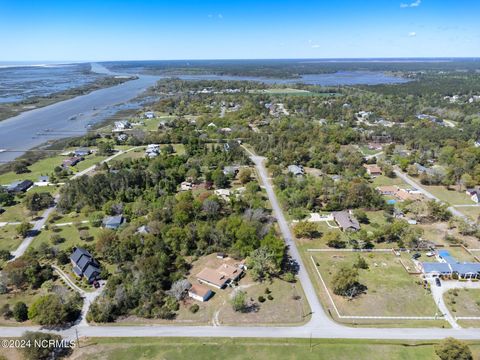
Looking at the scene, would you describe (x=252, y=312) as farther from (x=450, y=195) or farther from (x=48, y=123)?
(x=48, y=123)

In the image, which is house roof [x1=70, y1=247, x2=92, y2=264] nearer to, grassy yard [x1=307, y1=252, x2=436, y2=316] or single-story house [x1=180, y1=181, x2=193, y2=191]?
single-story house [x1=180, y1=181, x2=193, y2=191]

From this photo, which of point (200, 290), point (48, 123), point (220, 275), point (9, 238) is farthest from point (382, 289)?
point (48, 123)

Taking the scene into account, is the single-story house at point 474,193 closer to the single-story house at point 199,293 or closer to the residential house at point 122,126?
the single-story house at point 199,293

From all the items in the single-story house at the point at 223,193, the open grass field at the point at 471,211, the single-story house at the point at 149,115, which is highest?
the single-story house at the point at 149,115

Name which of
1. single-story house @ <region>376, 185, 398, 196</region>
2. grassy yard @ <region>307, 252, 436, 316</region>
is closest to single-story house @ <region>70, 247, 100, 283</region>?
grassy yard @ <region>307, 252, 436, 316</region>

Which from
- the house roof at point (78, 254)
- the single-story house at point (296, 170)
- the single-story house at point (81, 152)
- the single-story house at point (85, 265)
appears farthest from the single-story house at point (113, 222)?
the single-story house at point (81, 152)
